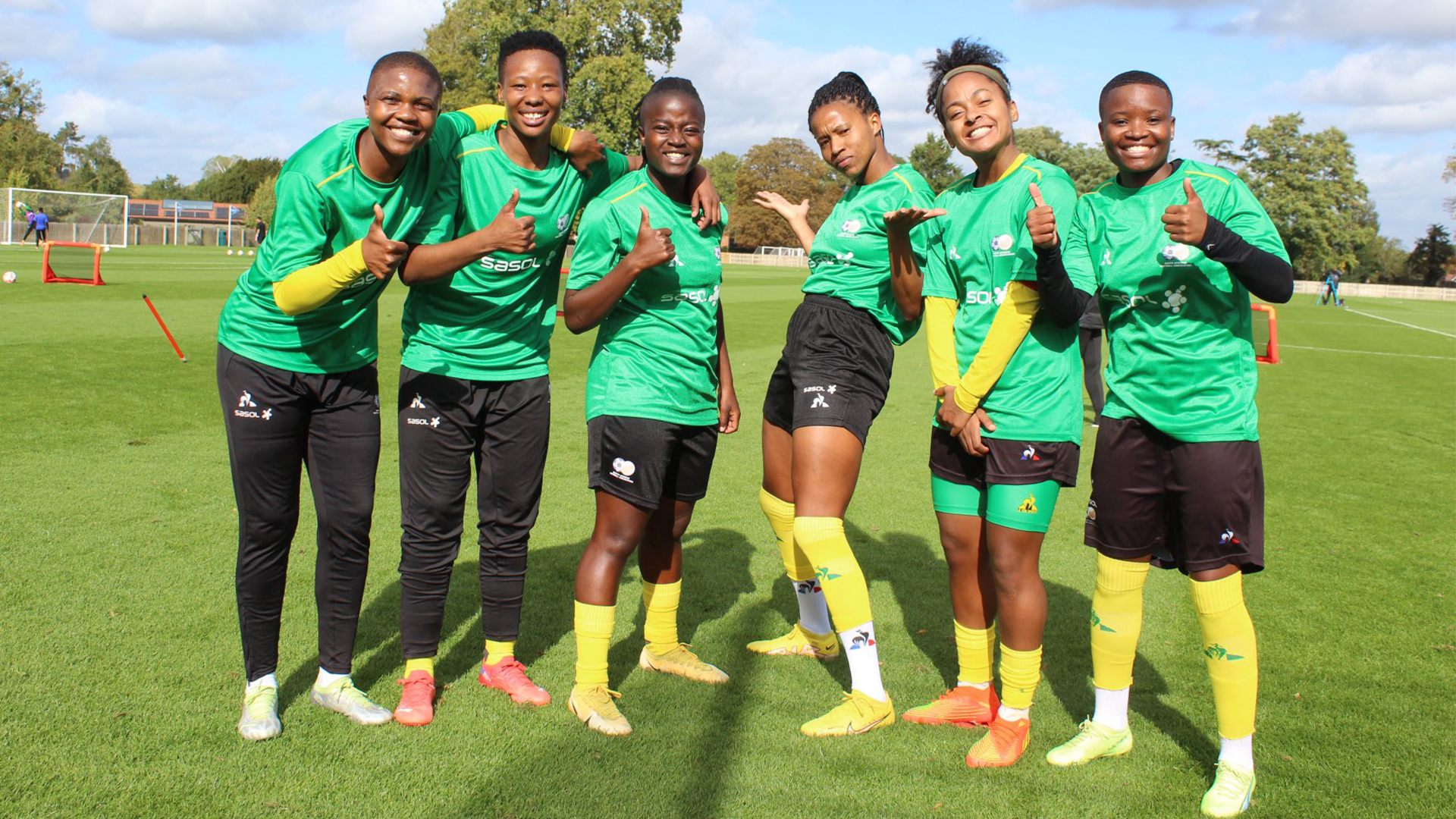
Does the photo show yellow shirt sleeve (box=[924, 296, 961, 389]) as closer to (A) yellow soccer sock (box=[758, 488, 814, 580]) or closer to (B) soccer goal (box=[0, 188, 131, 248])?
(A) yellow soccer sock (box=[758, 488, 814, 580])

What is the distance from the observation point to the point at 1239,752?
11.0 ft

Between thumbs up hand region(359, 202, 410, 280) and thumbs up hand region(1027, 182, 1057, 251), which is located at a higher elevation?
thumbs up hand region(1027, 182, 1057, 251)

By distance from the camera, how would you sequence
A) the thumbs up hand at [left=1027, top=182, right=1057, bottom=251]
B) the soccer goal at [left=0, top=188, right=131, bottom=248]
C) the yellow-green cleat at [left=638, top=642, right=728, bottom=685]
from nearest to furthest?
the thumbs up hand at [left=1027, top=182, right=1057, bottom=251] → the yellow-green cleat at [left=638, top=642, right=728, bottom=685] → the soccer goal at [left=0, top=188, right=131, bottom=248]

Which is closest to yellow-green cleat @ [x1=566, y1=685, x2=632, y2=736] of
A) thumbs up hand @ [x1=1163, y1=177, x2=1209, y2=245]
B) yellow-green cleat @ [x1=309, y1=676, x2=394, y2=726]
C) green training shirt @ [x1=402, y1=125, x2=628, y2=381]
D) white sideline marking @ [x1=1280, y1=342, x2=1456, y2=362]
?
yellow-green cleat @ [x1=309, y1=676, x2=394, y2=726]

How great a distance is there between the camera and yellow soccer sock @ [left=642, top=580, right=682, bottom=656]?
4.34 metres

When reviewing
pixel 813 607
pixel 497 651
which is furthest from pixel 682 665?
pixel 497 651

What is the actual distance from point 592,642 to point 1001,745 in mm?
1575

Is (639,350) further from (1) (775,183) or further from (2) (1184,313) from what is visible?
(1) (775,183)

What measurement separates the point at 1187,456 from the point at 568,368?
1093cm

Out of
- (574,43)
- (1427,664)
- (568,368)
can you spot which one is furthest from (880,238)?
(574,43)

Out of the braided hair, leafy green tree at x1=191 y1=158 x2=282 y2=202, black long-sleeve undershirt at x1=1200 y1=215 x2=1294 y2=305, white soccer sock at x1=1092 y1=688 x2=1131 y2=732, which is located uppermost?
leafy green tree at x1=191 y1=158 x2=282 y2=202

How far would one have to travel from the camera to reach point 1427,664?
4.59 metres

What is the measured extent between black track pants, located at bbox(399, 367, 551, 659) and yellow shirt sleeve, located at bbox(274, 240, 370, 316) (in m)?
0.57

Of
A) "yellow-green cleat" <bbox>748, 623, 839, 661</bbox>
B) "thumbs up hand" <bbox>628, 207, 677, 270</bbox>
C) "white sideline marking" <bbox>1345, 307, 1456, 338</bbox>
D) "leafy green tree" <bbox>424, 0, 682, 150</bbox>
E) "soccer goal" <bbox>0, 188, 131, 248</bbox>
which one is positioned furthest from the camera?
"leafy green tree" <bbox>424, 0, 682, 150</bbox>
